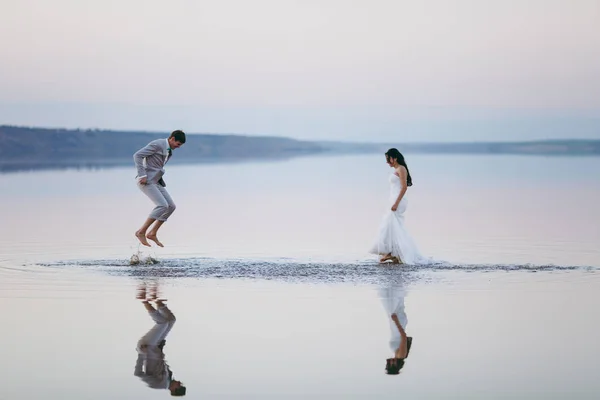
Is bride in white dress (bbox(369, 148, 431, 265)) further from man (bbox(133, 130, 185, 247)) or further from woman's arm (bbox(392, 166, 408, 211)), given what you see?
man (bbox(133, 130, 185, 247))

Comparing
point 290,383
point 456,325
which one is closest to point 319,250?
point 456,325

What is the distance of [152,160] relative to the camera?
17922 millimetres

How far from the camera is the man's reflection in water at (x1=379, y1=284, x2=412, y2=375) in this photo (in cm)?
916

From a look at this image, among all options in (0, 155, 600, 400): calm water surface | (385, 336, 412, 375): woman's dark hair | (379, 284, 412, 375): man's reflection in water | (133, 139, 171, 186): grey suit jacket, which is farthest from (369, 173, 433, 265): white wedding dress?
(385, 336, 412, 375): woman's dark hair

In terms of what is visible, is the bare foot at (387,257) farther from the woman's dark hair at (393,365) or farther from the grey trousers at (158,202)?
the woman's dark hair at (393,365)

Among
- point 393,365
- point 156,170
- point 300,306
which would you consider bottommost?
point 393,365

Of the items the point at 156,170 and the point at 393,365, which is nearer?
the point at 393,365

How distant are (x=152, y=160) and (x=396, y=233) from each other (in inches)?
168

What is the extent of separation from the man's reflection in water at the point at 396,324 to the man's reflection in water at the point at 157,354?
1824 mm

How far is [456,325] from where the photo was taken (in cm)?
1096

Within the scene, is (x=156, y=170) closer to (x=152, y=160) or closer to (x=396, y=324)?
(x=152, y=160)

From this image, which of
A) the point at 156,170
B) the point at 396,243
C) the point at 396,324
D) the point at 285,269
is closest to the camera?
the point at 396,324

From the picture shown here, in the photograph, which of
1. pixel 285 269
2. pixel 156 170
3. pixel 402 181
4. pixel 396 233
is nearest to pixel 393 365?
pixel 285 269

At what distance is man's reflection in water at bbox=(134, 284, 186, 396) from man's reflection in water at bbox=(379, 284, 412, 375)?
1.82 metres
